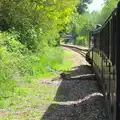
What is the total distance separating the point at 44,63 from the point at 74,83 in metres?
9.01

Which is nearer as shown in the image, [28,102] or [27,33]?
[28,102]

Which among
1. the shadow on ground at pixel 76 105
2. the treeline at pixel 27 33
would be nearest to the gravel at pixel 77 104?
the shadow on ground at pixel 76 105

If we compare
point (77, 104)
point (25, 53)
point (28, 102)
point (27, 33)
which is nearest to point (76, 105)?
point (77, 104)

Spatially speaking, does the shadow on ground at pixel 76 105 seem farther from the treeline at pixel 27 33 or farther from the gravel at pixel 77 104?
the treeline at pixel 27 33

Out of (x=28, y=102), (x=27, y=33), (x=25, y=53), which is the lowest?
(x=28, y=102)

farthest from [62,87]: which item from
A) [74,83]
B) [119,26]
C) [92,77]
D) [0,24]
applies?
[119,26]

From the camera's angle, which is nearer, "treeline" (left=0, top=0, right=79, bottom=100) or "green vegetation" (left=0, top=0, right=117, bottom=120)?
"green vegetation" (left=0, top=0, right=117, bottom=120)

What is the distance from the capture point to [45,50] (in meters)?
30.5

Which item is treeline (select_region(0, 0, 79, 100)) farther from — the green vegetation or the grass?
the grass

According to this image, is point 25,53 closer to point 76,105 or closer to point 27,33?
point 27,33

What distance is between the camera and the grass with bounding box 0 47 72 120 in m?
11.4

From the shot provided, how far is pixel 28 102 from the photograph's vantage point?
1340cm

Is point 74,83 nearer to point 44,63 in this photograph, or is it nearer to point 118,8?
point 44,63

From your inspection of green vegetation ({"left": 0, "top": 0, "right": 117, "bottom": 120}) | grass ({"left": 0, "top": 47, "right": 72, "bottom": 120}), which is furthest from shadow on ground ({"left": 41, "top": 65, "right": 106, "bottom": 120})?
green vegetation ({"left": 0, "top": 0, "right": 117, "bottom": 120})
